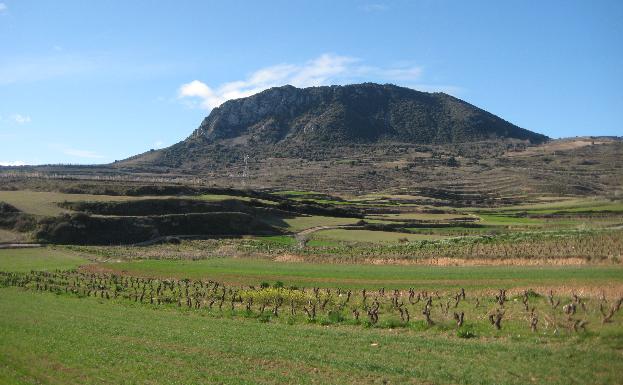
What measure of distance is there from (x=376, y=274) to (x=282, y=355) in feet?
80.1

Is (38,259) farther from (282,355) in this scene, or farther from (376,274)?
(282,355)

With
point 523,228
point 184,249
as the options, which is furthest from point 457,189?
point 184,249

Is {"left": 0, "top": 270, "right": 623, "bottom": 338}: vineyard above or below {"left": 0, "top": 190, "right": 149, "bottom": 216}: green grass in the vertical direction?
below

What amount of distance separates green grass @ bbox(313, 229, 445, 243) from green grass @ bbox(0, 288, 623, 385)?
51.6 metres

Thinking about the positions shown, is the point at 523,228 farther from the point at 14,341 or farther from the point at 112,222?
the point at 14,341

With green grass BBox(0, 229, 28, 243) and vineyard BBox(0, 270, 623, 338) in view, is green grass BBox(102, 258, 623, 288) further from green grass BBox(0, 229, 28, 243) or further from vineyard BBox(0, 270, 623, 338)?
green grass BBox(0, 229, 28, 243)

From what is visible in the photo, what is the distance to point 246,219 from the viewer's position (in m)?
89.6

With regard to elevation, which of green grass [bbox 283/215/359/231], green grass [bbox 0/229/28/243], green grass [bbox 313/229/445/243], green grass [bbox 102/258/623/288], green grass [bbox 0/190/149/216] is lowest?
green grass [bbox 102/258/623/288]

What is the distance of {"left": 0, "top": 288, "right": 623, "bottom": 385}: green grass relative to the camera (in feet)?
52.4

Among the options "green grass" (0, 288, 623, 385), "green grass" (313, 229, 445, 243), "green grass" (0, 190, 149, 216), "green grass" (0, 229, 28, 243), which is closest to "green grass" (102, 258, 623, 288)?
"green grass" (0, 288, 623, 385)

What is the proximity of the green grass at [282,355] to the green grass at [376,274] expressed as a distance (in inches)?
558

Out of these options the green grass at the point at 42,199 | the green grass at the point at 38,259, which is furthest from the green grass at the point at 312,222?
the green grass at the point at 38,259

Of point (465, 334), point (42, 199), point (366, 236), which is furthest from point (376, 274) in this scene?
point (42, 199)

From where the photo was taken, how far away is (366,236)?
78750mm
